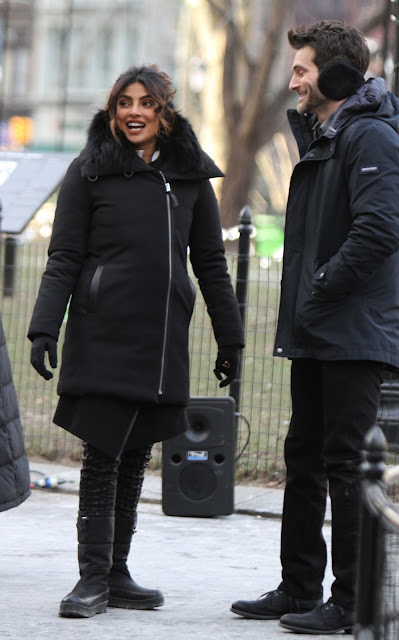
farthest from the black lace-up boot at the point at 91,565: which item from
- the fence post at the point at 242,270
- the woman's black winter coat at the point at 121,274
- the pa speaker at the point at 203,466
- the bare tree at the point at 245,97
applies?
the bare tree at the point at 245,97

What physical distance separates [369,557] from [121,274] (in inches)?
86.4

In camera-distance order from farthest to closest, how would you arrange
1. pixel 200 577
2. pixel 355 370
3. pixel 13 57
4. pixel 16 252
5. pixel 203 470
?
pixel 13 57, pixel 16 252, pixel 203 470, pixel 200 577, pixel 355 370


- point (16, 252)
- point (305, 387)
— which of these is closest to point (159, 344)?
point (305, 387)

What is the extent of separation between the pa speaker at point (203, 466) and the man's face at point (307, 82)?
2.61 metres

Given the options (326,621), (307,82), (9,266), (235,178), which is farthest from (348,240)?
(235,178)

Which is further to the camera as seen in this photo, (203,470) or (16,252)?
(16,252)

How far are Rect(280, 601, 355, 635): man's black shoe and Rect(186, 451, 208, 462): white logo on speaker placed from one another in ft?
7.96

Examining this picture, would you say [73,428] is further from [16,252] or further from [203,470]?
[16,252]

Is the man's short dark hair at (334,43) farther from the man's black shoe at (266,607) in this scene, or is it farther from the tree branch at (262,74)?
the tree branch at (262,74)

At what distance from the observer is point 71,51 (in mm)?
59500

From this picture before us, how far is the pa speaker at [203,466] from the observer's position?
705 cm

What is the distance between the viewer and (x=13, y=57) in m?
60.6

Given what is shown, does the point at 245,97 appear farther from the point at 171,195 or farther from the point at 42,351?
the point at 42,351

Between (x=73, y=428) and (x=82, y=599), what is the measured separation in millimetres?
603
